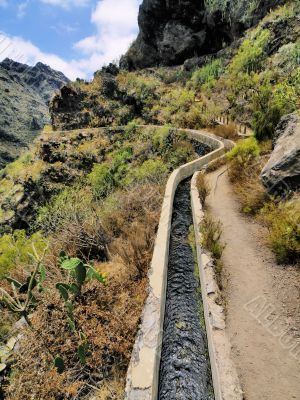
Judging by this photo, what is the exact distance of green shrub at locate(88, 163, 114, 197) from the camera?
2516 cm

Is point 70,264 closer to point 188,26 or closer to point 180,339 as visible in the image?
point 180,339

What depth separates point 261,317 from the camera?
4520 millimetres

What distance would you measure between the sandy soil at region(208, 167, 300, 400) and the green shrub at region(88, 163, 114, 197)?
19.3m

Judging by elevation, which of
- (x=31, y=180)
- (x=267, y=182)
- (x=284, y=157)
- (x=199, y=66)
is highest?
(x=199, y=66)

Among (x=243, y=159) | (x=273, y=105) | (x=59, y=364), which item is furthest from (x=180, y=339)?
(x=273, y=105)

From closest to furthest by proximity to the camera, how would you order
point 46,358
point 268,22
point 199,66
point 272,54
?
point 46,358, point 272,54, point 268,22, point 199,66

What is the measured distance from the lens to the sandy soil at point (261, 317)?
11.7 ft

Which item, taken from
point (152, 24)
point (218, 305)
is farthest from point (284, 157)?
point (152, 24)

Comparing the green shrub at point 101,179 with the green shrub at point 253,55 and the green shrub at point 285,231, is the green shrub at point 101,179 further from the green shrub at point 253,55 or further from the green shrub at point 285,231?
the green shrub at point 285,231

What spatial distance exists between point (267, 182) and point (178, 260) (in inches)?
129

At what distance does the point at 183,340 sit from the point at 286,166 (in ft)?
16.1

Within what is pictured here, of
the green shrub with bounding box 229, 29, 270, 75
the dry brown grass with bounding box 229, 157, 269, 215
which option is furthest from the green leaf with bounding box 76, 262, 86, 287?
the green shrub with bounding box 229, 29, 270, 75

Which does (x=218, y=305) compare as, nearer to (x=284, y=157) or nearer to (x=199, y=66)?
(x=284, y=157)

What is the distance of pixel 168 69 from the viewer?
46.2 m
